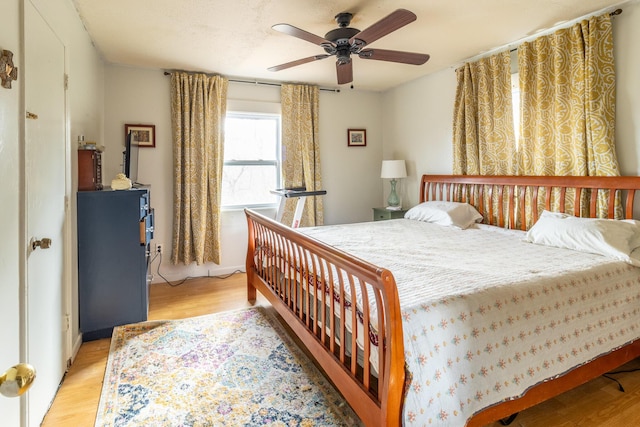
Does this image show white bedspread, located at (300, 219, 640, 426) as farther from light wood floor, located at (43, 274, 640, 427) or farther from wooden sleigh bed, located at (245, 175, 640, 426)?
light wood floor, located at (43, 274, 640, 427)

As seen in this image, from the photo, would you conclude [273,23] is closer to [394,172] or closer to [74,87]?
[74,87]

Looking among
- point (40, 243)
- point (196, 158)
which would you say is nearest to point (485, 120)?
point (196, 158)

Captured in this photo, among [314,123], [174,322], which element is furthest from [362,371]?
[314,123]

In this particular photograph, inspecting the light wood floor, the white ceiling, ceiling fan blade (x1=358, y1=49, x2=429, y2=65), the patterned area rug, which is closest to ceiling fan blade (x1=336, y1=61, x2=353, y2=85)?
ceiling fan blade (x1=358, y1=49, x2=429, y2=65)

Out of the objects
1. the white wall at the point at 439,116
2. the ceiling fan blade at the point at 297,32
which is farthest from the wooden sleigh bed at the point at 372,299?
the ceiling fan blade at the point at 297,32

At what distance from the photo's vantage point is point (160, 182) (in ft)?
13.0

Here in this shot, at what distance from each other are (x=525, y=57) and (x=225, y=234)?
3.56 meters

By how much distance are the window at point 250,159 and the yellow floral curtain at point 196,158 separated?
0.23 metres

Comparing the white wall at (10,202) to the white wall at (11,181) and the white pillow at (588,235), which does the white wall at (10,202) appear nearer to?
the white wall at (11,181)

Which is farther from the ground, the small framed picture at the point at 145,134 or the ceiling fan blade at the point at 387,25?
the ceiling fan blade at the point at 387,25

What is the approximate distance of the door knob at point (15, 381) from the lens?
0.65 m

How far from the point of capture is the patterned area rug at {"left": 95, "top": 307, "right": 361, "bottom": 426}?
1.76m

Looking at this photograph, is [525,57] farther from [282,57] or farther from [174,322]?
[174,322]

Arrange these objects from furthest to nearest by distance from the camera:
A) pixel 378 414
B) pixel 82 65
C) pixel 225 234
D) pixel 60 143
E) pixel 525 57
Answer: pixel 225 234, pixel 525 57, pixel 82 65, pixel 60 143, pixel 378 414
